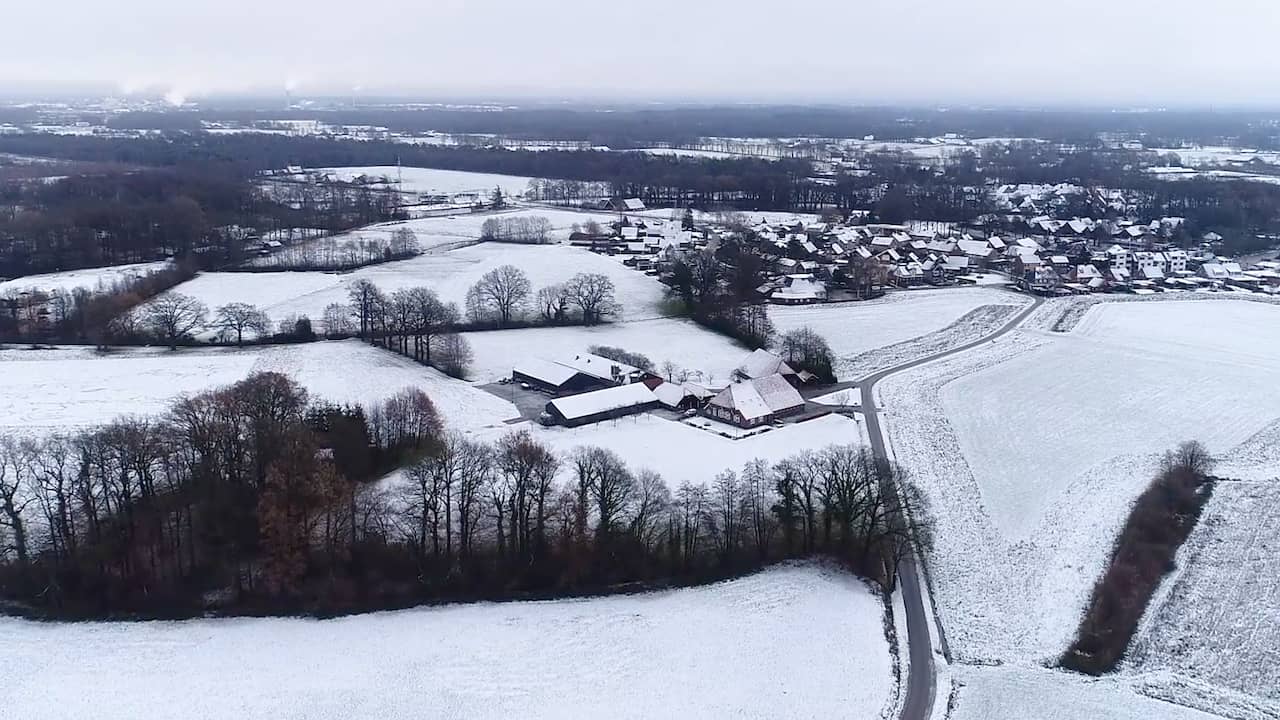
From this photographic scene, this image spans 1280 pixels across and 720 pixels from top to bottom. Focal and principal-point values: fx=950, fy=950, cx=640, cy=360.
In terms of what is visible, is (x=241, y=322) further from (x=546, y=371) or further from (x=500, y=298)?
(x=546, y=371)

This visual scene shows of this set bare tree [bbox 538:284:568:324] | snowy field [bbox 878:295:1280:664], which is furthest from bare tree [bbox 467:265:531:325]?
snowy field [bbox 878:295:1280:664]

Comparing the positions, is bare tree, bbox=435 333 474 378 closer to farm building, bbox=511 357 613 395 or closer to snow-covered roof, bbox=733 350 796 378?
farm building, bbox=511 357 613 395

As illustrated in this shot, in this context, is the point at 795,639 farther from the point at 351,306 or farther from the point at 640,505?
the point at 351,306

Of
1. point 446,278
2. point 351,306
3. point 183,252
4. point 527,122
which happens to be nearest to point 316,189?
point 183,252

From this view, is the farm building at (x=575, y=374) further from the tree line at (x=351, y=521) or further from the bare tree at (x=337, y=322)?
the bare tree at (x=337, y=322)

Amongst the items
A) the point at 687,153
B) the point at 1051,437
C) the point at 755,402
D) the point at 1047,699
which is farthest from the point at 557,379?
the point at 687,153
